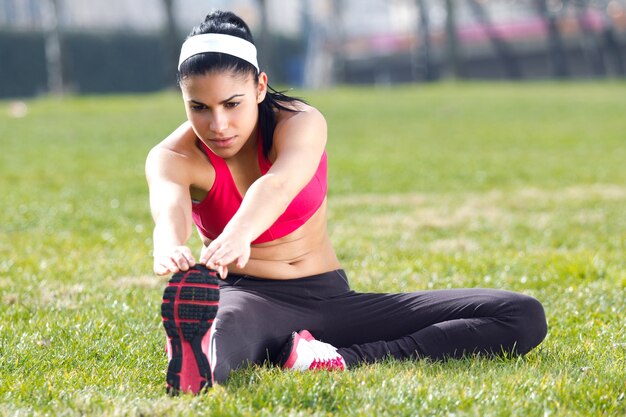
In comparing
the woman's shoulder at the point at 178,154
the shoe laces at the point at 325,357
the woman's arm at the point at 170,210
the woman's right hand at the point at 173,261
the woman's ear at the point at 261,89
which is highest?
the woman's ear at the point at 261,89

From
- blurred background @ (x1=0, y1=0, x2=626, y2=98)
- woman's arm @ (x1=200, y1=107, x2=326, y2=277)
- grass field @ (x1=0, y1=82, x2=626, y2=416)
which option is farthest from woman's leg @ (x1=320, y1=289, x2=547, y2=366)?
blurred background @ (x1=0, y1=0, x2=626, y2=98)

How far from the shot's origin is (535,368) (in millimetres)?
3623

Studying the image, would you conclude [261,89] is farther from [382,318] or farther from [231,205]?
[382,318]

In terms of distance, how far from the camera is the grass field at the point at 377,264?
3.21m

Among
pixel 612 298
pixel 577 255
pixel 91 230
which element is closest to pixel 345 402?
pixel 612 298

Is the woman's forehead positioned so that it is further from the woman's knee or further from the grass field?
the woman's knee

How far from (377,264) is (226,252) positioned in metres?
3.01

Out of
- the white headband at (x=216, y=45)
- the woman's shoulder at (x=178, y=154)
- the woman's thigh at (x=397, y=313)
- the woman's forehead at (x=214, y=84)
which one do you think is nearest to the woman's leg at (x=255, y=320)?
the woman's thigh at (x=397, y=313)

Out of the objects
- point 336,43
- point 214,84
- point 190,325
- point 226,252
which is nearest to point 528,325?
point 226,252

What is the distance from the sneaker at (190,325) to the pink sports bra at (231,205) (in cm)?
70

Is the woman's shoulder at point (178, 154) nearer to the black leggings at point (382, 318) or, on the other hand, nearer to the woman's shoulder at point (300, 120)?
the woman's shoulder at point (300, 120)

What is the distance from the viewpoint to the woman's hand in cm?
326

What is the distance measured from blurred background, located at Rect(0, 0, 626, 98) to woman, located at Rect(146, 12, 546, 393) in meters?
30.3

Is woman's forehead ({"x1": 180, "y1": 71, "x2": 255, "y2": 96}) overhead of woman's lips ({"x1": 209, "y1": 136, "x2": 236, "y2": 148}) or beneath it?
overhead
